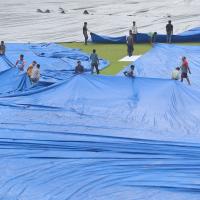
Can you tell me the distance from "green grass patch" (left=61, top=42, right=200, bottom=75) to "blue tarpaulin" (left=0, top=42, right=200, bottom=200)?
6511 millimetres

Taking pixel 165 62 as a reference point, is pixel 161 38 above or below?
above

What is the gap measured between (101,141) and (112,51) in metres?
15.3

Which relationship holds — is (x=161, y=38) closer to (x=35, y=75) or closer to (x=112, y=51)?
(x=112, y=51)

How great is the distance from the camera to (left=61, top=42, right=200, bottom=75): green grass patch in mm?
21728

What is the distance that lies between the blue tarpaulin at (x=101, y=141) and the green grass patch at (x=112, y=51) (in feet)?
21.4

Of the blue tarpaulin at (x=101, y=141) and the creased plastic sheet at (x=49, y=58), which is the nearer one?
the blue tarpaulin at (x=101, y=141)

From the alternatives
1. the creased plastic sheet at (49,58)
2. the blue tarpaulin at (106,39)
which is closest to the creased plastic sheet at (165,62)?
the creased plastic sheet at (49,58)

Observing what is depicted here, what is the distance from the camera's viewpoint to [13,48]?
2400cm

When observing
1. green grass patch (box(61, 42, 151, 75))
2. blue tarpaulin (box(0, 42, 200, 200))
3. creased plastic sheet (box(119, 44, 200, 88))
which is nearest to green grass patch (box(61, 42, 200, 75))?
green grass patch (box(61, 42, 151, 75))

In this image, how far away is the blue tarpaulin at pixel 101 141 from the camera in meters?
8.92

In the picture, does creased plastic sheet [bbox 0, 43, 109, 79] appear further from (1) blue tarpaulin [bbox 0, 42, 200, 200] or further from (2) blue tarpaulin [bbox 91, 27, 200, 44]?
(2) blue tarpaulin [bbox 91, 27, 200, 44]

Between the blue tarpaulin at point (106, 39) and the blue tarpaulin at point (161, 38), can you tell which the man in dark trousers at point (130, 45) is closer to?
the blue tarpaulin at point (161, 38)

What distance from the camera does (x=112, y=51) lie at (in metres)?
25.9

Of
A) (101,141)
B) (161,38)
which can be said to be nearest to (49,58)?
(161,38)
